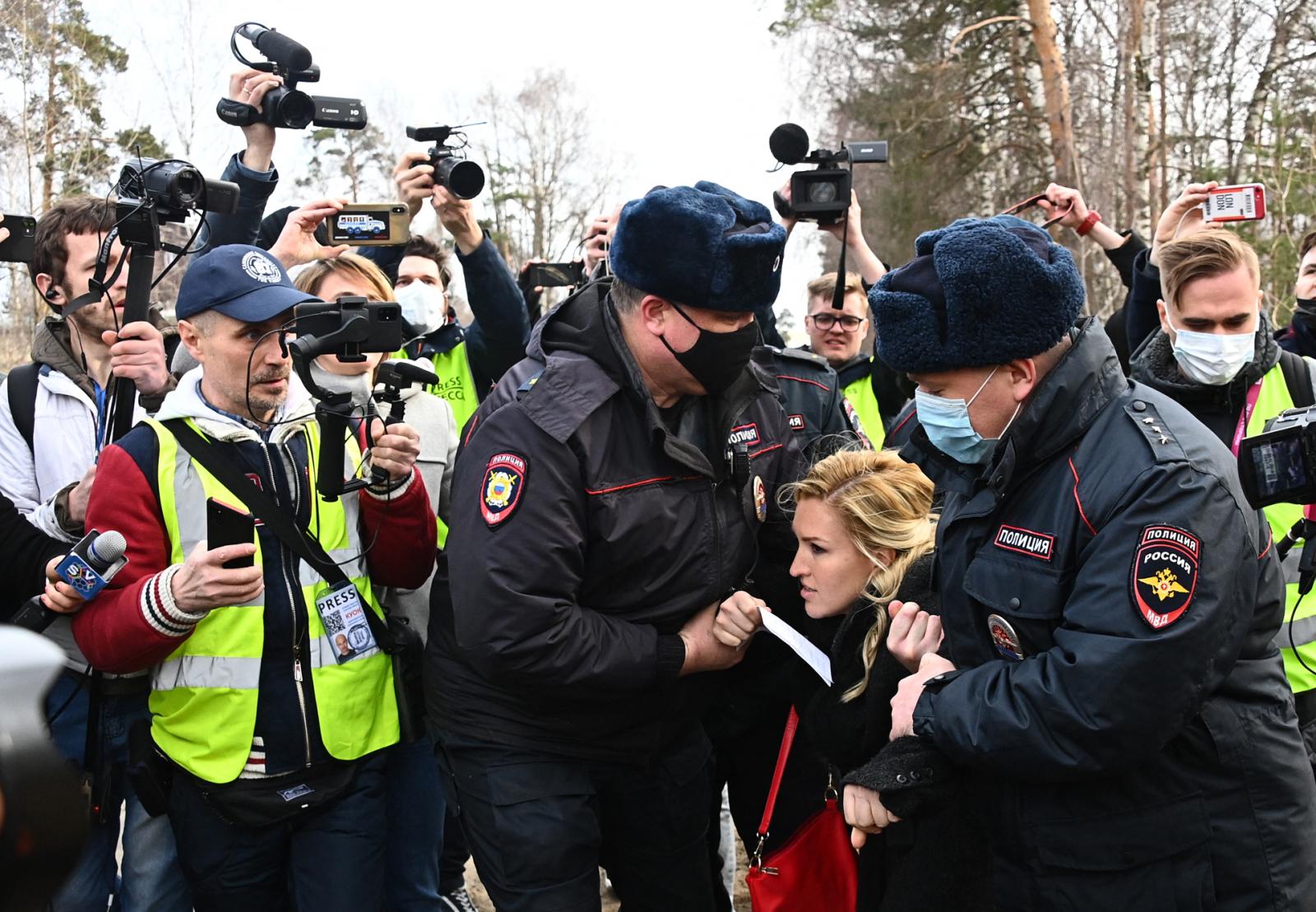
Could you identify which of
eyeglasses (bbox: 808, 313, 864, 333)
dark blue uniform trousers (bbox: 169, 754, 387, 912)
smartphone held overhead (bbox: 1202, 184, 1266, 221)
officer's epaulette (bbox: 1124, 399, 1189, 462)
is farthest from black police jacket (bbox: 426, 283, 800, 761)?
eyeglasses (bbox: 808, 313, 864, 333)

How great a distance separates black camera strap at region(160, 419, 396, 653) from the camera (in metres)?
2.86

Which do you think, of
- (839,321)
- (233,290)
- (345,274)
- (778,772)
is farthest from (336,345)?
(839,321)

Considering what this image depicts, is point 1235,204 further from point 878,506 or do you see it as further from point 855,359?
point 878,506

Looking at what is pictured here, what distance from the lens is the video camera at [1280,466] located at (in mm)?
2066

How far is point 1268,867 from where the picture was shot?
6.59 ft

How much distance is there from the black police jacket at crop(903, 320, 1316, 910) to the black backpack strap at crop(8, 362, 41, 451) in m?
2.61

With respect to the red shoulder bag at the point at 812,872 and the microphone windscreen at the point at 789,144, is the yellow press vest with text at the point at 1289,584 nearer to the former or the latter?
the red shoulder bag at the point at 812,872

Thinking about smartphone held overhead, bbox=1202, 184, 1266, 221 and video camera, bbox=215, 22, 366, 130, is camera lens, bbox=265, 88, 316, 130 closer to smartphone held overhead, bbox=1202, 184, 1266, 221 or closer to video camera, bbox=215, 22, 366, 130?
video camera, bbox=215, 22, 366, 130

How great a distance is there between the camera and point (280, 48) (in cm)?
406

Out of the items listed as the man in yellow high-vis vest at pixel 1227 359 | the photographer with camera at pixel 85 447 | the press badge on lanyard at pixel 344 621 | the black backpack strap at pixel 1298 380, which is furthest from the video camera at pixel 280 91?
the black backpack strap at pixel 1298 380

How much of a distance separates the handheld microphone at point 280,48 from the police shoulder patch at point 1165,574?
133 inches

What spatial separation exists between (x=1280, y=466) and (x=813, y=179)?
2183 mm

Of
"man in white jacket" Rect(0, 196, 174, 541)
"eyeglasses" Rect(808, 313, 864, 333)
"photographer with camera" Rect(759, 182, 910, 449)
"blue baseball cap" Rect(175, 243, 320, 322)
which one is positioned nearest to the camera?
"blue baseball cap" Rect(175, 243, 320, 322)

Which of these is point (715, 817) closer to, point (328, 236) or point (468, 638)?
point (468, 638)
